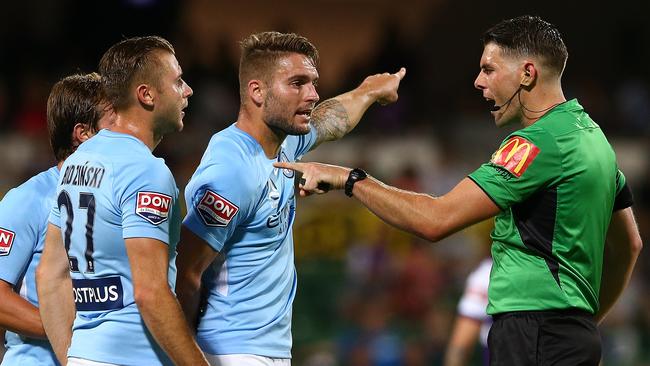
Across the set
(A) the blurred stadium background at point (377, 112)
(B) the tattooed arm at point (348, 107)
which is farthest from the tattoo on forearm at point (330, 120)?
(A) the blurred stadium background at point (377, 112)

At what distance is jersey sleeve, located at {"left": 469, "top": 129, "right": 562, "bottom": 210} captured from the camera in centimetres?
439

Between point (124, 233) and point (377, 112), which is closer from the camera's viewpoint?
point (124, 233)

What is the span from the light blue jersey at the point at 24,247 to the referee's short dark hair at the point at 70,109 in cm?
22

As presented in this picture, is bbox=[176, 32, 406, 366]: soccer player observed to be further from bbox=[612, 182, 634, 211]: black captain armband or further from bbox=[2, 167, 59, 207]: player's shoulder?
bbox=[612, 182, 634, 211]: black captain armband

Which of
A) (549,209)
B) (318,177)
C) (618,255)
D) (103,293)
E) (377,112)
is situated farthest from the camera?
(377,112)

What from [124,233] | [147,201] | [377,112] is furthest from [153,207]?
[377,112]

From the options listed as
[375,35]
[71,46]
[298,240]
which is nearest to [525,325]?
[298,240]

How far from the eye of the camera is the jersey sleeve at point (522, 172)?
4395 mm

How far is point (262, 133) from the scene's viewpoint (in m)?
4.92

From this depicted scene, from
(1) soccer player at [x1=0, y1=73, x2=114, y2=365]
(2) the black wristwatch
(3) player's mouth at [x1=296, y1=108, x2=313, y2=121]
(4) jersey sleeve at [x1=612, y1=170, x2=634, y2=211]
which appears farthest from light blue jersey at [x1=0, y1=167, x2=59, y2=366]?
(4) jersey sleeve at [x1=612, y1=170, x2=634, y2=211]

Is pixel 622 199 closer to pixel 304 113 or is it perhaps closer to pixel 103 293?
pixel 304 113

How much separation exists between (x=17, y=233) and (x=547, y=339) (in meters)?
2.25

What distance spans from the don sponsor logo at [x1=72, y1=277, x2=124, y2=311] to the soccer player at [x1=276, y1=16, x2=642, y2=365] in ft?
2.69

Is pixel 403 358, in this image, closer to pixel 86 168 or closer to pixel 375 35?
pixel 86 168
